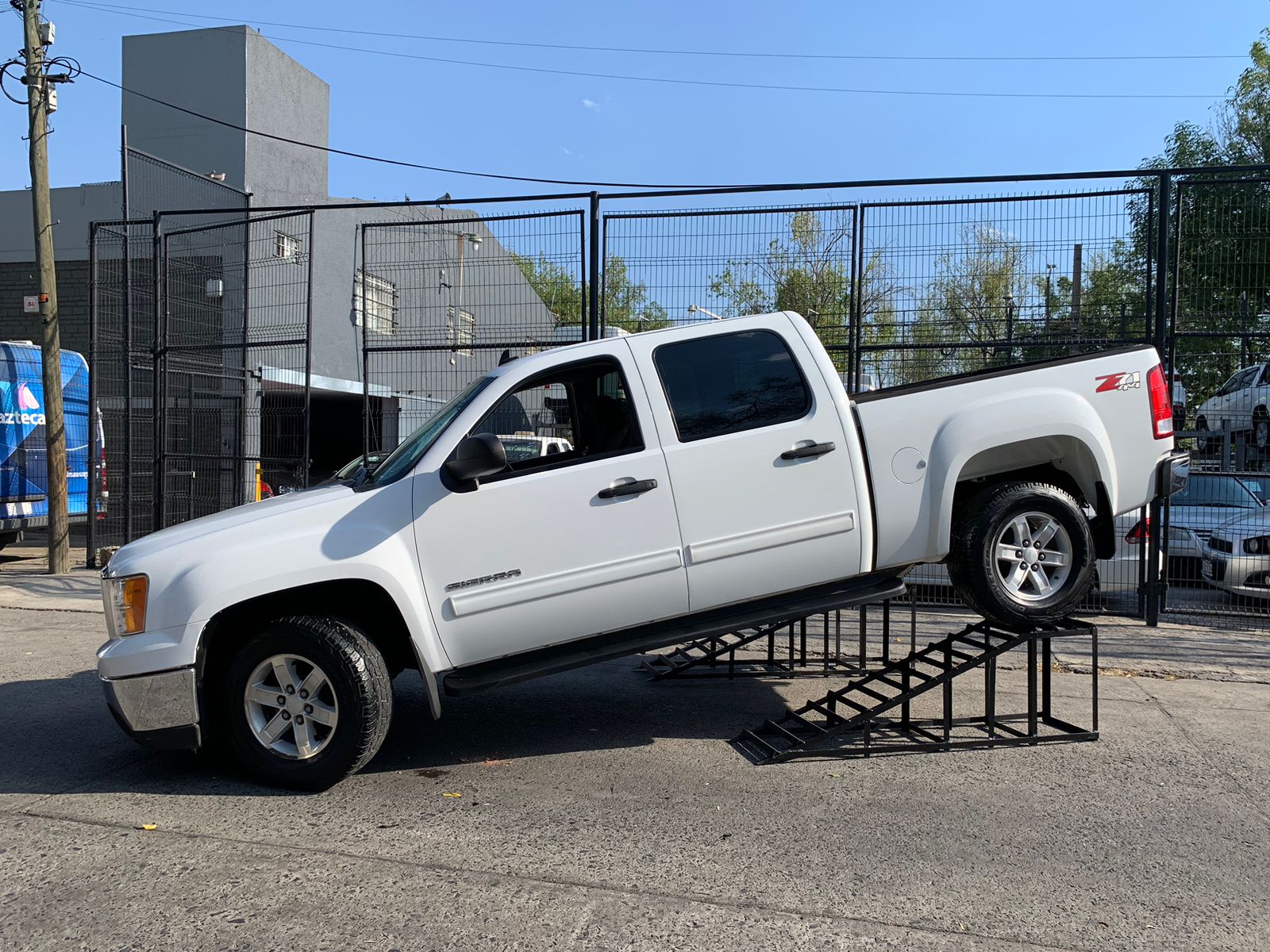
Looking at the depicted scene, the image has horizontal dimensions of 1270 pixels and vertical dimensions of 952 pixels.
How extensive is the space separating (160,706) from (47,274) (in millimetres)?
10210

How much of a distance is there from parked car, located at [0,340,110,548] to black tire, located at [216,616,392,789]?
9.75 meters

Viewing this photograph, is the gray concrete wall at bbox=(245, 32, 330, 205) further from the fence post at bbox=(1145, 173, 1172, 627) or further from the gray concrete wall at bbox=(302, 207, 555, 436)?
Answer: the fence post at bbox=(1145, 173, 1172, 627)

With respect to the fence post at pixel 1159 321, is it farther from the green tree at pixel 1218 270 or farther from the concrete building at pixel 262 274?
the concrete building at pixel 262 274

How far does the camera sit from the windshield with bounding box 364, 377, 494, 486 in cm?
534

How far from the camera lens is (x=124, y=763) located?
18.7ft

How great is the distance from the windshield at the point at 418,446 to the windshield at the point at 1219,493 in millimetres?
7901

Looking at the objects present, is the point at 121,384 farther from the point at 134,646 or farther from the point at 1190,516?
the point at 1190,516

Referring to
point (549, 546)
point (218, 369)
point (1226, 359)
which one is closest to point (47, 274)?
point (218, 369)

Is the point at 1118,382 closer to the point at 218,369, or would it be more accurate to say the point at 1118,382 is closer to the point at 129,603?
the point at 129,603

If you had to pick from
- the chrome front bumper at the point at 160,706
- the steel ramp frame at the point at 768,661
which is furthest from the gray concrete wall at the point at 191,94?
the chrome front bumper at the point at 160,706

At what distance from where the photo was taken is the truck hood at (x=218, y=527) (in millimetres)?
5125

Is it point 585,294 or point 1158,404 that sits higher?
point 585,294

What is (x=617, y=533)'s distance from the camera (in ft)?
17.4

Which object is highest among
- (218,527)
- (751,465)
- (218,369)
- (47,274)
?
(47,274)
